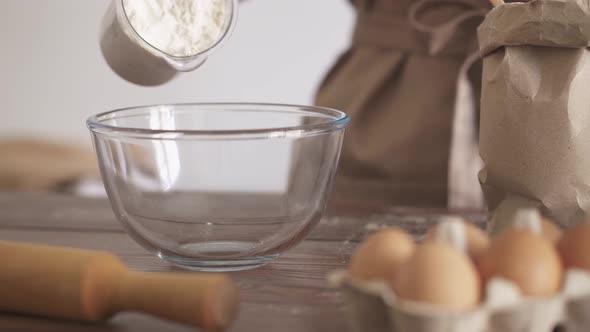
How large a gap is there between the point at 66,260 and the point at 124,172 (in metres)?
0.14

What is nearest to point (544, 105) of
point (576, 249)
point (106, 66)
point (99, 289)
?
point (576, 249)

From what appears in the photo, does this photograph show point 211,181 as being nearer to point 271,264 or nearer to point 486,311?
point 271,264

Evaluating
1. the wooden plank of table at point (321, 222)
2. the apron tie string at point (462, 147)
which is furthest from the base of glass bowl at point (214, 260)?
the apron tie string at point (462, 147)

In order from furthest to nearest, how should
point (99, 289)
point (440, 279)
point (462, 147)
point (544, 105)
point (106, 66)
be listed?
point (106, 66) < point (462, 147) < point (544, 105) < point (99, 289) < point (440, 279)

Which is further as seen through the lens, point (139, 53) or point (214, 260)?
point (139, 53)

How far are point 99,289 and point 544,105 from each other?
330 millimetres

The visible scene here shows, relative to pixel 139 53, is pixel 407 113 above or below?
below

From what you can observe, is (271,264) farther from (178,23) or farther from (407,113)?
(407,113)

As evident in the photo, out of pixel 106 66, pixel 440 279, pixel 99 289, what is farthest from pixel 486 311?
pixel 106 66

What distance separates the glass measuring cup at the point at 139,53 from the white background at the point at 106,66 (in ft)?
→ 5.22

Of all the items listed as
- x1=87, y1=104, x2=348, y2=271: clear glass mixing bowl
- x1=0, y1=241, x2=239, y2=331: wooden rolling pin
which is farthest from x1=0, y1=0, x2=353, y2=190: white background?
x1=0, y1=241, x2=239, y2=331: wooden rolling pin

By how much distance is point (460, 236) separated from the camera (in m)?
0.39

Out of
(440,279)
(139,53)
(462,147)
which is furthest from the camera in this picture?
(462,147)

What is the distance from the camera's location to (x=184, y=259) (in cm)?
59
